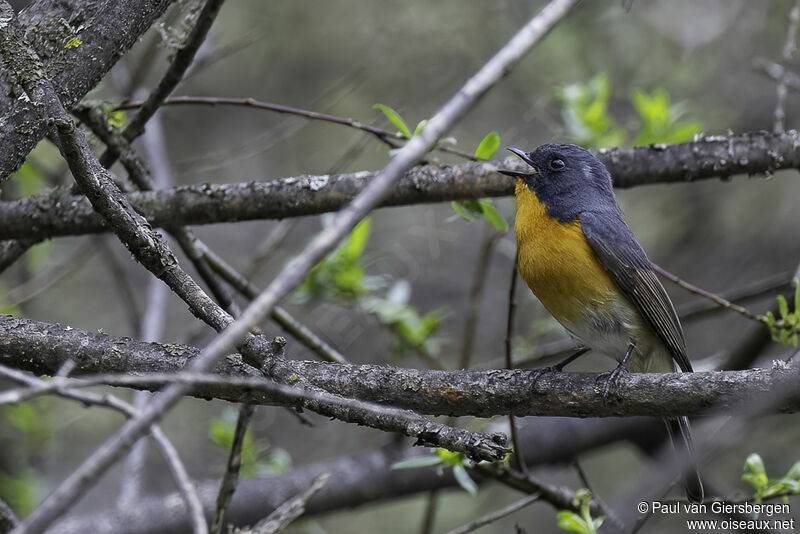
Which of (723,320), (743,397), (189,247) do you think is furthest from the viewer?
(723,320)

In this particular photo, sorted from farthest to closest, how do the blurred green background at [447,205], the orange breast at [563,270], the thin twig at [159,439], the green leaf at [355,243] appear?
the blurred green background at [447,205] → the green leaf at [355,243] → the orange breast at [563,270] → the thin twig at [159,439]

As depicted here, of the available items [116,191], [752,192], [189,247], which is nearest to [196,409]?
[189,247]

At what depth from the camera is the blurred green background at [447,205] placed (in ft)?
21.2

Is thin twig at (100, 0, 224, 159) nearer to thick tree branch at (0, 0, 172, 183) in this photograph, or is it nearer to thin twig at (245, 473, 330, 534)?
thick tree branch at (0, 0, 172, 183)

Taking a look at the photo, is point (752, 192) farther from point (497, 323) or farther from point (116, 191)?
point (116, 191)

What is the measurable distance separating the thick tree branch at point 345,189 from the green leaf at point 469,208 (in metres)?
0.04

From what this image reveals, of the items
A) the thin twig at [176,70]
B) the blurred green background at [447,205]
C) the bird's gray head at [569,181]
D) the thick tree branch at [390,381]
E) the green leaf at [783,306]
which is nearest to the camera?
the thick tree branch at [390,381]

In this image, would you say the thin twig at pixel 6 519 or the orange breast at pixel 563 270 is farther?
the orange breast at pixel 563 270

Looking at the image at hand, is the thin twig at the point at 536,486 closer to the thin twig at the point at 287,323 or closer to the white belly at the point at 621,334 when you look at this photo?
the white belly at the point at 621,334

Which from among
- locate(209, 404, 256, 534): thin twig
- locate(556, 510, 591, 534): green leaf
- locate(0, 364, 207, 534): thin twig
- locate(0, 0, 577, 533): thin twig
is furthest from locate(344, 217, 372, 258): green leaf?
locate(0, 0, 577, 533): thin twig

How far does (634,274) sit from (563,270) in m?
0.34

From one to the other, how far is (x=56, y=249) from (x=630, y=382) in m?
6.46

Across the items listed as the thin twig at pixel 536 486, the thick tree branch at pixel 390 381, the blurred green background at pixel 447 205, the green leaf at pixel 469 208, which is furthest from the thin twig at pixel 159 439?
the blurred green background at pixel 447 205

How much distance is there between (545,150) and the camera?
3.85m
